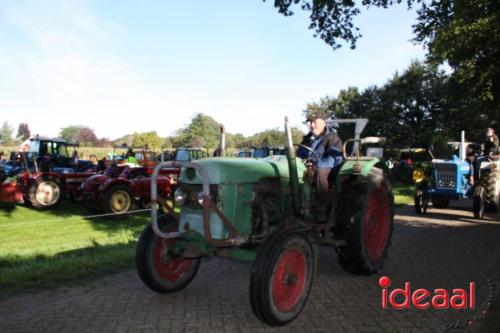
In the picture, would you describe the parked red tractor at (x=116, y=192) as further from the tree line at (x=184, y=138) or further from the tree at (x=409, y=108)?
the tree line at (x=184, y=138)

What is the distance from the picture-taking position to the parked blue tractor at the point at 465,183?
9156mm

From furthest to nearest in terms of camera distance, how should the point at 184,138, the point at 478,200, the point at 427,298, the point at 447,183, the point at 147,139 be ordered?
the point at 184,138
the point at 147,139
the point at 447,183
the point at 478,200
the point at 427,298

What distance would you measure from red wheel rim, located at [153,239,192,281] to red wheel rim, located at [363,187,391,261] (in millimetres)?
2187

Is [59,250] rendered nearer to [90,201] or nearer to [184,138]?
[90,201]

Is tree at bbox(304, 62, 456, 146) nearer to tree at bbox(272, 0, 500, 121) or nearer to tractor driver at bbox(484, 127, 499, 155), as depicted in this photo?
tree at bbox(272, 0, 500, 121)

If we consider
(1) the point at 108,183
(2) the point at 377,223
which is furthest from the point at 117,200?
(2) the point at 377,223

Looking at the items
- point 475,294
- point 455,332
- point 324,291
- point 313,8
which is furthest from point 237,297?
point 313,8

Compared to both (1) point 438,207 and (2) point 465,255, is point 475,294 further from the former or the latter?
(1) point 438,207

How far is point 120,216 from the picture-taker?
10.1 meters

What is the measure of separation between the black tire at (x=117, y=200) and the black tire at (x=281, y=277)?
727cm

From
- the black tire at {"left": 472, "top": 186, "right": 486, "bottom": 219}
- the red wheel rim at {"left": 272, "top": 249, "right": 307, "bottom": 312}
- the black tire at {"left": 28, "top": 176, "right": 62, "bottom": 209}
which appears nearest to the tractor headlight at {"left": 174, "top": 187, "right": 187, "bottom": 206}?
the red wheel rim at {"left": 272, "top": 249, "right": 307, "bottom": 312}

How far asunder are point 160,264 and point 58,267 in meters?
1.60

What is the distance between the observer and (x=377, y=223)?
17.6 feet

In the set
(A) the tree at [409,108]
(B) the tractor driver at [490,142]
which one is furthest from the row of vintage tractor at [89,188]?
(A) the tree at [409,108]
